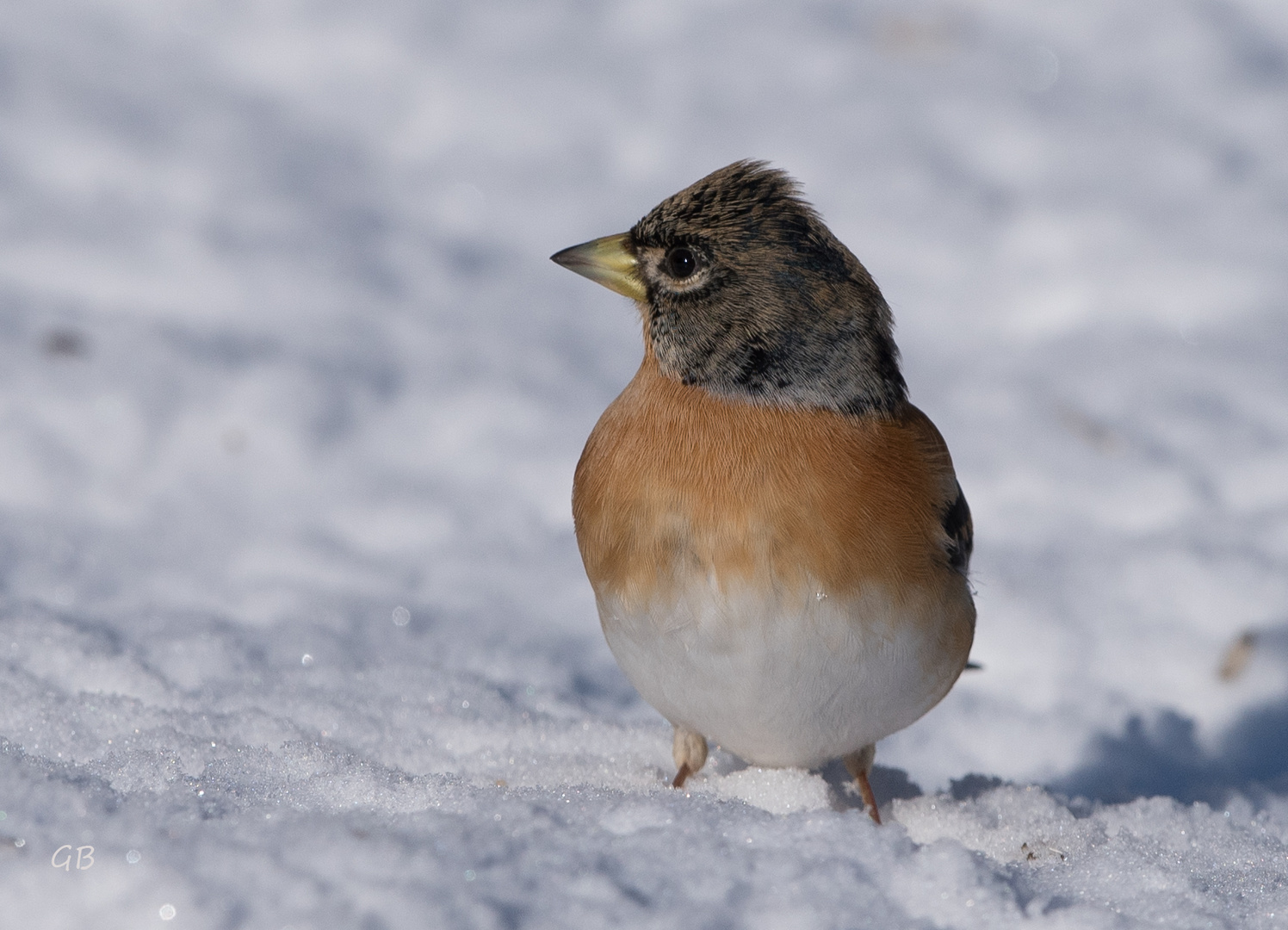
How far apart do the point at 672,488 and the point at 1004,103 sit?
5.69 metres

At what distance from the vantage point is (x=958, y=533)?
138 inches

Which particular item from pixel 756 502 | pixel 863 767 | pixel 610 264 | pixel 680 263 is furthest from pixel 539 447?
pixel 756 502

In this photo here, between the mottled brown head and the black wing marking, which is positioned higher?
the mottled brown head

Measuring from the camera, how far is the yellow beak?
346 cm

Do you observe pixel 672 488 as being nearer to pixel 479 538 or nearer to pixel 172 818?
pixel 172 818

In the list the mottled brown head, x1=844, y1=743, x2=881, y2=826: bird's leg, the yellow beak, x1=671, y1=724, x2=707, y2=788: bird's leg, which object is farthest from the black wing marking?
the yellow beak

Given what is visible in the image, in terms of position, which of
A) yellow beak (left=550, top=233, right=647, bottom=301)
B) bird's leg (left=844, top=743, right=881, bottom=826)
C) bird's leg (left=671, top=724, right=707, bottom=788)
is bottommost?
bird's leg (left=671, top=724, right=707, bottom=788)

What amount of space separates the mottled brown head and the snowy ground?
1082 millimetres

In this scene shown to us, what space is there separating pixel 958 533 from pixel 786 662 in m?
0.75

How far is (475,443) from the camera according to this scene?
573 cm

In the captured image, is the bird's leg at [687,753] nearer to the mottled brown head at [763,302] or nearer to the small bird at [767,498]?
the small bird at [767,498]

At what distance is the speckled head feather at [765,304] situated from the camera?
3273mm

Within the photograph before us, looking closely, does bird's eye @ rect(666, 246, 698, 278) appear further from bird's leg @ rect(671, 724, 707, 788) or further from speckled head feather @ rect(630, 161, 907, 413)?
bird's leg @ rect(671, 724, 707, 788)

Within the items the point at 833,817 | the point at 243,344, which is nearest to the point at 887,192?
the point at 243,344
